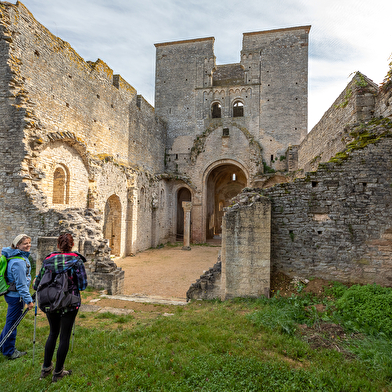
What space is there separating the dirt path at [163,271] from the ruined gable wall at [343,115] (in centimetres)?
693

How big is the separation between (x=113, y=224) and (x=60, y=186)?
4315 mm

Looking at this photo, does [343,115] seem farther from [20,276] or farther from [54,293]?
[20,276]

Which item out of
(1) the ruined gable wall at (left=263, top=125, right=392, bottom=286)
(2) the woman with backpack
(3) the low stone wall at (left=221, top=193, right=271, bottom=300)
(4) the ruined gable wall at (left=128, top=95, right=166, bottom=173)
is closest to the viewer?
(2) the woman with backpack

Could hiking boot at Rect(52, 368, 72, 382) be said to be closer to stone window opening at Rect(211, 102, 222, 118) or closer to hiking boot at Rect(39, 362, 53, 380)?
hiking boot at Rect(39, 362, 53, 380)

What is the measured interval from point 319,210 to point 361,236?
1079 millimetres

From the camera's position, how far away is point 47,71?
995 centimetres

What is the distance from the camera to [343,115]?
801 cm

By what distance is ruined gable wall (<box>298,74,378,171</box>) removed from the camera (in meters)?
7.06

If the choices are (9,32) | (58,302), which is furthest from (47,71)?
(58,302)

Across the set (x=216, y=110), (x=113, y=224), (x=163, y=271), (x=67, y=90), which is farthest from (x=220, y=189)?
(x=67, y=90)

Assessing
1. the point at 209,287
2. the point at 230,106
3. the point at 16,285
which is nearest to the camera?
the point at 16,285

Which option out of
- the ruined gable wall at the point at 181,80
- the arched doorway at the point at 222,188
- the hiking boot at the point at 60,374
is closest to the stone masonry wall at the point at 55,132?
the hiking boot at the point at 60,374

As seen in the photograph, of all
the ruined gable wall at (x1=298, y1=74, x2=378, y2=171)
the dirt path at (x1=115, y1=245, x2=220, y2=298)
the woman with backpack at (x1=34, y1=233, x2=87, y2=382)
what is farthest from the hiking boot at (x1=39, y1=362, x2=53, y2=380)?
the ruined gable wall at (x1=298, y1=74, x2=378, y2=171)

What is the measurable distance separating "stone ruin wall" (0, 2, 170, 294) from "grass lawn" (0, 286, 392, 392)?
4148 mm
